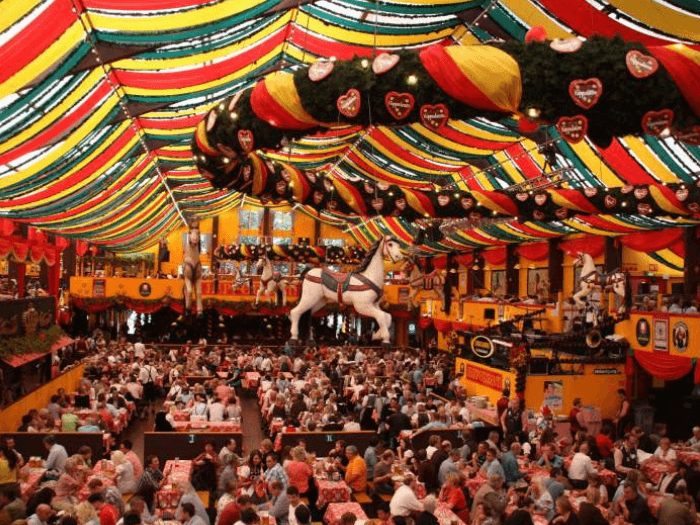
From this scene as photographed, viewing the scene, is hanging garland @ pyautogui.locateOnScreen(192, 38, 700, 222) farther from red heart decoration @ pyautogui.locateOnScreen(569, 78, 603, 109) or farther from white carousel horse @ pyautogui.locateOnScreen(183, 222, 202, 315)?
white carousel horse @ pyautogui.locateOnScreen(183, 222, 202, 315)

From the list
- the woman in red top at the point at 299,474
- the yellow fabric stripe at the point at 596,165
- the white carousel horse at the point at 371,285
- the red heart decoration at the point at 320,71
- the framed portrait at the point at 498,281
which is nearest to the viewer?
the red heart decoration at the point at 320,71

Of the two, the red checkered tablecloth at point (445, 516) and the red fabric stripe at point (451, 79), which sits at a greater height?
the red fabric stripe at point (451, 79)

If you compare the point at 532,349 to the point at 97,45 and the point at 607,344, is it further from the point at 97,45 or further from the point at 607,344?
the point at 97,45

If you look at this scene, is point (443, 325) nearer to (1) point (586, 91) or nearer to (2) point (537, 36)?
(2) point (537, 36)

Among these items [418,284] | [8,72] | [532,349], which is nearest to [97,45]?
[8,72]

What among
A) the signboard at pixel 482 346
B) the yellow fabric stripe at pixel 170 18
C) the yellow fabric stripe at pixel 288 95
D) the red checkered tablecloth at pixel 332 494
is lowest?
the red checkered tablecloth at pixel 332 494

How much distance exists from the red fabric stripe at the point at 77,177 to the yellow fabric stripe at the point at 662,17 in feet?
24.7

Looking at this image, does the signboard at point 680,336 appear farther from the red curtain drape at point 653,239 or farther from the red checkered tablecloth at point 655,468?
the red checkered tablecloth at point 655,468

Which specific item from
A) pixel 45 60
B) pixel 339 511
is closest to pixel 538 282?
pixel 339 511

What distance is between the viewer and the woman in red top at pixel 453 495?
6.86 m

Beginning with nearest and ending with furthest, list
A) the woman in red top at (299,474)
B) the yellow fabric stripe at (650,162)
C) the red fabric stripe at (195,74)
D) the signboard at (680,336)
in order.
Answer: the woman in red top at (299,474) < the red fabric stripe at (195,74) < the yellow fabric stripe at (650,162) < the signboard at (680,336)

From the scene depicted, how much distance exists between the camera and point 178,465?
851cm

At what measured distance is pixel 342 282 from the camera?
6176 mm

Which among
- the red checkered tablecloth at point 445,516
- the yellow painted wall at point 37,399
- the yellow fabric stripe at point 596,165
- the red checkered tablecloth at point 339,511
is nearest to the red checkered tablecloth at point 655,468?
the red checkered tablecloth at point 445,516
